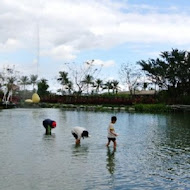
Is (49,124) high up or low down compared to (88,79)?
down

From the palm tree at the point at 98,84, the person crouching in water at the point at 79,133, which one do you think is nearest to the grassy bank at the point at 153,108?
the person crouching in water at the point at 79,133

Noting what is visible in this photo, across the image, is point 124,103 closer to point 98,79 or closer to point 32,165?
point 98,79

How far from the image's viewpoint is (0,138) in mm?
14422

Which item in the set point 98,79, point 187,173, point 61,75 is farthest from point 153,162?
point 98,79

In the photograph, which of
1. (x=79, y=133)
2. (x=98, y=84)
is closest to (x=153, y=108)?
(x=79, y=133)

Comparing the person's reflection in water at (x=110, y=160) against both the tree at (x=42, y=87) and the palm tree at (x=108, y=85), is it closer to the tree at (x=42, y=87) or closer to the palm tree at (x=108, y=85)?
the tree at (x=42, y=87)

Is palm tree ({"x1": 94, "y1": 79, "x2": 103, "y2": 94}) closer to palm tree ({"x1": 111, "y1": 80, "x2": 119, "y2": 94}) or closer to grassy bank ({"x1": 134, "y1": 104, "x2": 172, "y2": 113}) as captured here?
palm tree ({"x1": 111, "y1": 80, "x2": 119, "y2": 94})

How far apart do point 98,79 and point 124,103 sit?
76.5 ft

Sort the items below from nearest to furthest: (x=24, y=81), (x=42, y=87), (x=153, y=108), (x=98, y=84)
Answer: (x=153, y=108) < (x=98, y=84) < (x=24, y=81) < (x=42, y=87)

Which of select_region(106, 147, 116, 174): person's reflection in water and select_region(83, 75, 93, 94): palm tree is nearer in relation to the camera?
select_region(106, 147, 116, 174): person's reflection in water

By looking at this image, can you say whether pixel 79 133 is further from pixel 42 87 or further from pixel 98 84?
pixel 42 87

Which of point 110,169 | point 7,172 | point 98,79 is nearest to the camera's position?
point 7,172

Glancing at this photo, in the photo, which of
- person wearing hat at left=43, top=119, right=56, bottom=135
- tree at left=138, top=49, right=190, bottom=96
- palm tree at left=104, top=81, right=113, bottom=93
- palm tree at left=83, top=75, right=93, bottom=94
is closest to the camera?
person wearing hat at left=43, top=119, right=56, bottom=135

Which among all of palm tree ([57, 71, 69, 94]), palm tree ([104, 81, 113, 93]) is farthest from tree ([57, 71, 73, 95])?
palm tree ([104, 81, 113, 93])
